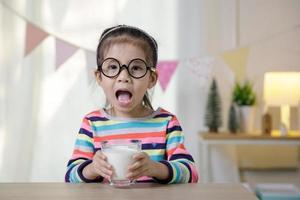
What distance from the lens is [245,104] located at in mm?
2703

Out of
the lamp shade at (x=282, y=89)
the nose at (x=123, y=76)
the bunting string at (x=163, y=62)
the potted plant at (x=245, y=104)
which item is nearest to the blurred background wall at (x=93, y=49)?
the bunting string at (x=163, y=62)

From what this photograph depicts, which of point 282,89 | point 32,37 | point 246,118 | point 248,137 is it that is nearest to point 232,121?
point 246,118

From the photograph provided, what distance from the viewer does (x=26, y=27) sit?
9.00 feet

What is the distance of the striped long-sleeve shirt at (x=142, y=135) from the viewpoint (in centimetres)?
89

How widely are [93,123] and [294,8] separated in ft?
7.46

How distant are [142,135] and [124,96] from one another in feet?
0.36

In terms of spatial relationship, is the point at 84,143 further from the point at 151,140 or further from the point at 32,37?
the point at 32,37

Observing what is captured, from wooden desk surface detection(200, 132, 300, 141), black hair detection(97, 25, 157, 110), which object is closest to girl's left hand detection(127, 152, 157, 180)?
→ black hair detection(97, 25, 157, 110)

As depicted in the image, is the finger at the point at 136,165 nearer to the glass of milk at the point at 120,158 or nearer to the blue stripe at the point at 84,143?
the glass of milk at the point at 120,158

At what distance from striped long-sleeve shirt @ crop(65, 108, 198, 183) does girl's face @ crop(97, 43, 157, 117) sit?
0.19 feet

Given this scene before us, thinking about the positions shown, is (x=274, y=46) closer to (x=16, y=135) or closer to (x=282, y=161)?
(x=282, y=161)

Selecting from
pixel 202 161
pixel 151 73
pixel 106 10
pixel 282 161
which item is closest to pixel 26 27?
pixel 106 10

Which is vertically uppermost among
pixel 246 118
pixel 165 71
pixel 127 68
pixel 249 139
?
pixel 165 71

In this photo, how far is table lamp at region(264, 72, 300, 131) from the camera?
8.39 ft
